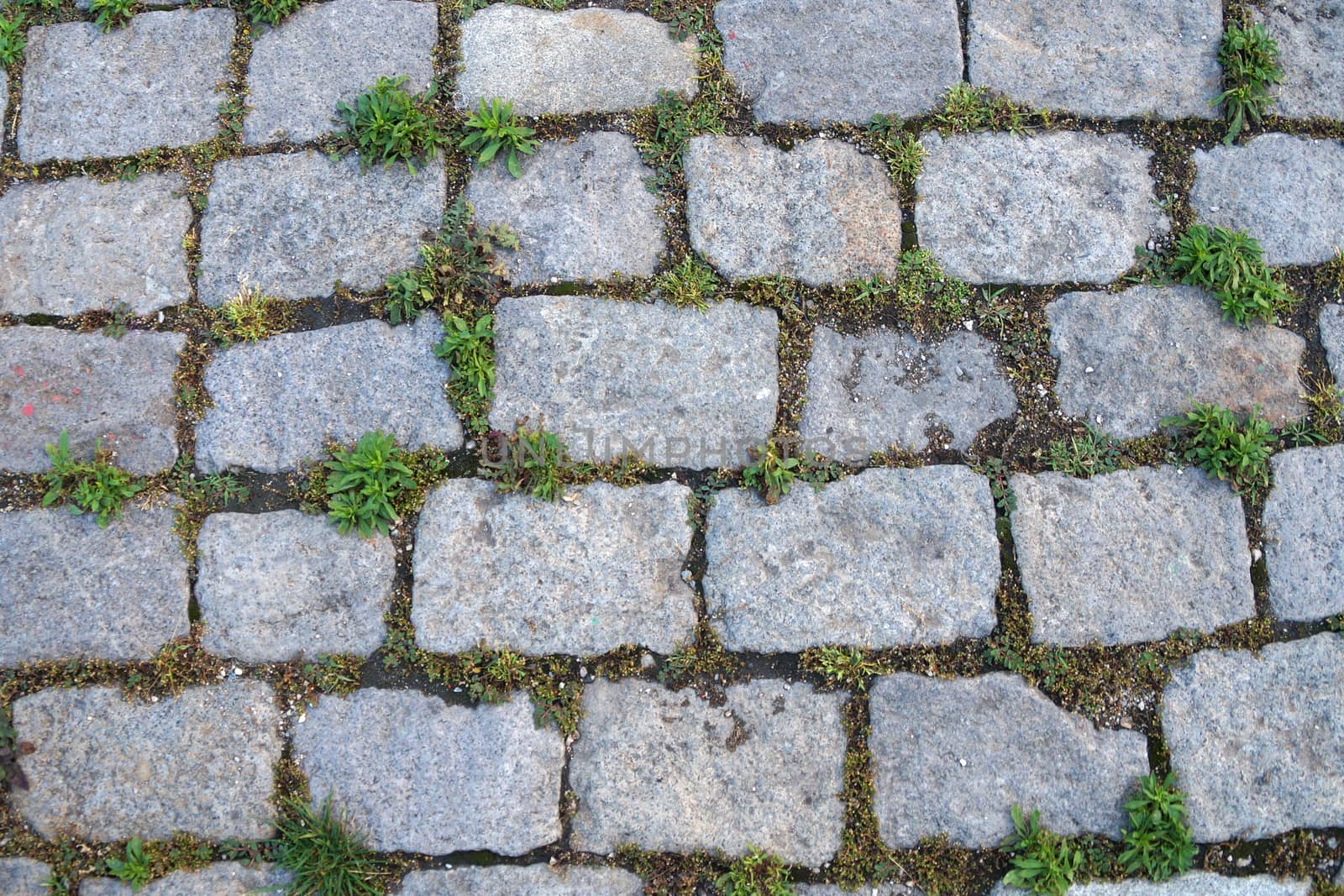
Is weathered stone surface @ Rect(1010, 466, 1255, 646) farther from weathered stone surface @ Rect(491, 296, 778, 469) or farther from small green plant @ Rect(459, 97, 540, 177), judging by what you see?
small green plant @ Rect(459, 97, 540, 177)

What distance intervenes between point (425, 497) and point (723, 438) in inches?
33.4

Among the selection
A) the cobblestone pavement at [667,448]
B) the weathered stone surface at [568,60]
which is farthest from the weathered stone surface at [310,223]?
the weathered stone surface at [568,60]

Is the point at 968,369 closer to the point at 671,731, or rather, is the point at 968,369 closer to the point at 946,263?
the point at 946,263

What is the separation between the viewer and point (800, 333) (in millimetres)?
2771

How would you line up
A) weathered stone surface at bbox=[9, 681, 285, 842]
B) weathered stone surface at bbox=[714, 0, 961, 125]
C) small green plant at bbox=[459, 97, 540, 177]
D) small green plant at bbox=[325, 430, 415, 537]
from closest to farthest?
weathered stone surface at bbox=[9, 681, 285, 842] < small green plant at bbox=[325, 430, 415, 537] < small green plant at bbox=[459, 97, 540, 177] < weathered stone surface at bbox=[714, 0, 961, 125]

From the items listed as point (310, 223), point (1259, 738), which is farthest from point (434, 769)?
point (1259, 738)

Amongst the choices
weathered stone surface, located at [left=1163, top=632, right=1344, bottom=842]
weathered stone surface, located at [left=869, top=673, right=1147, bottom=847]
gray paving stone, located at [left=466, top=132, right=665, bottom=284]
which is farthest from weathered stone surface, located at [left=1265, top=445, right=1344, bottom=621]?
gray paving stone, located at [left=466, top=132, right=665, bottom=284]

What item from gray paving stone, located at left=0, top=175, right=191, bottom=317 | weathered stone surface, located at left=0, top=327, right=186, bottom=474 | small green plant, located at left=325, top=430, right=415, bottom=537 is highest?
gray paving stone, located at left=0, top=175, right=191, bottom=317

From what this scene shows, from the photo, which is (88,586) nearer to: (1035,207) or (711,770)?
(711,770)

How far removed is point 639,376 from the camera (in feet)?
8.93

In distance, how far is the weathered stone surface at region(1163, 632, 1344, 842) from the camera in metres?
2.55

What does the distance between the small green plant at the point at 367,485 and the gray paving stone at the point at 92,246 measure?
732 millimetres

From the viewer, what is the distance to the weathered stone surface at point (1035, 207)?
9.35 ft

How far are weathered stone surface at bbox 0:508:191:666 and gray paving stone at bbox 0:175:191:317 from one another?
2.05ft
